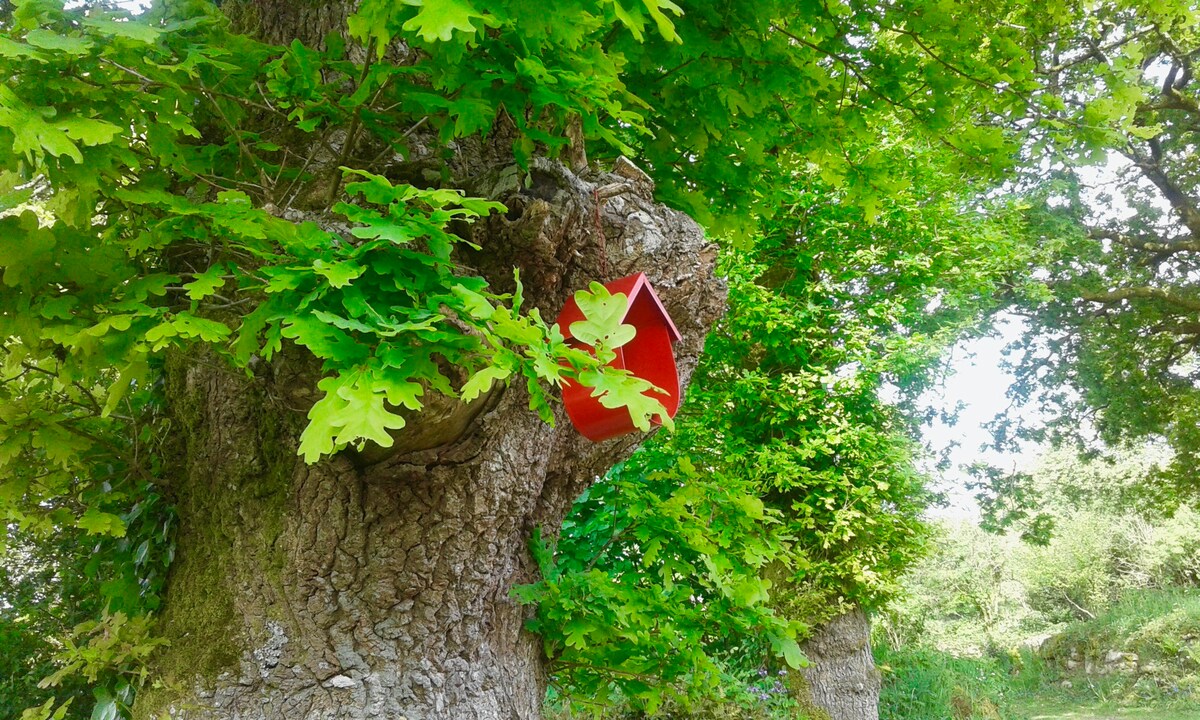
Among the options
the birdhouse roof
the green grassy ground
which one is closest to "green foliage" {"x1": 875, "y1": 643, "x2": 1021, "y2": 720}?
the green grassy ground

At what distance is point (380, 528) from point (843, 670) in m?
5.96

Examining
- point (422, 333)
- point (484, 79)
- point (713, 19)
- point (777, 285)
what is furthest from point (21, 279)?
point (777, 285)

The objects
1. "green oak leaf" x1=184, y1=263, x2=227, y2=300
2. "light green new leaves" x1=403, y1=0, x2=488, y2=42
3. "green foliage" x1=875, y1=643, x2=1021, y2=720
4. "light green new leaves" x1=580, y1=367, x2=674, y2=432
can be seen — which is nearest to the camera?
"light green new leaves" x1=403, y1=0, x2=488, y2=42

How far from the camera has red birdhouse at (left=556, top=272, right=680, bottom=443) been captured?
6.66ft

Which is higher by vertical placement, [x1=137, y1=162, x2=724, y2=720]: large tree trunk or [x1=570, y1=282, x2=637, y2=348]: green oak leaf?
[x1=570, y1=282, x2=637, y2=348]: green oak leaf

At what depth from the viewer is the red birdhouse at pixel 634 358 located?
2029mm

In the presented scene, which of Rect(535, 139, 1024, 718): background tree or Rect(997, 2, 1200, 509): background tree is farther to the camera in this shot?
Rect(997, 2, 1200, 509): background tree

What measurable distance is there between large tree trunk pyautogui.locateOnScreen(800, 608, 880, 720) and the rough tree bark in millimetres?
5190

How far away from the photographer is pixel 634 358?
233cm

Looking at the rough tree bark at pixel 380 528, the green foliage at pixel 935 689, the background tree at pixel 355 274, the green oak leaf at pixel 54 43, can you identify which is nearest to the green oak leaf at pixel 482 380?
the background tree at pixel 355 274

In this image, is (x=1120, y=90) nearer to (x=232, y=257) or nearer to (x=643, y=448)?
(x=232, y=257)

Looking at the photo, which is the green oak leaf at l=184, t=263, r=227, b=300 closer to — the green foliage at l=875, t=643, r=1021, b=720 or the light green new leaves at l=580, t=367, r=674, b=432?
the light green new leaves at l=580, t=367, r=674, b=432

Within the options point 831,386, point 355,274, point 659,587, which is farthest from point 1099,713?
point 355,274

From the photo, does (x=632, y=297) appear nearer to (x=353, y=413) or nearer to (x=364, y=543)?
(x=353, y=413)
